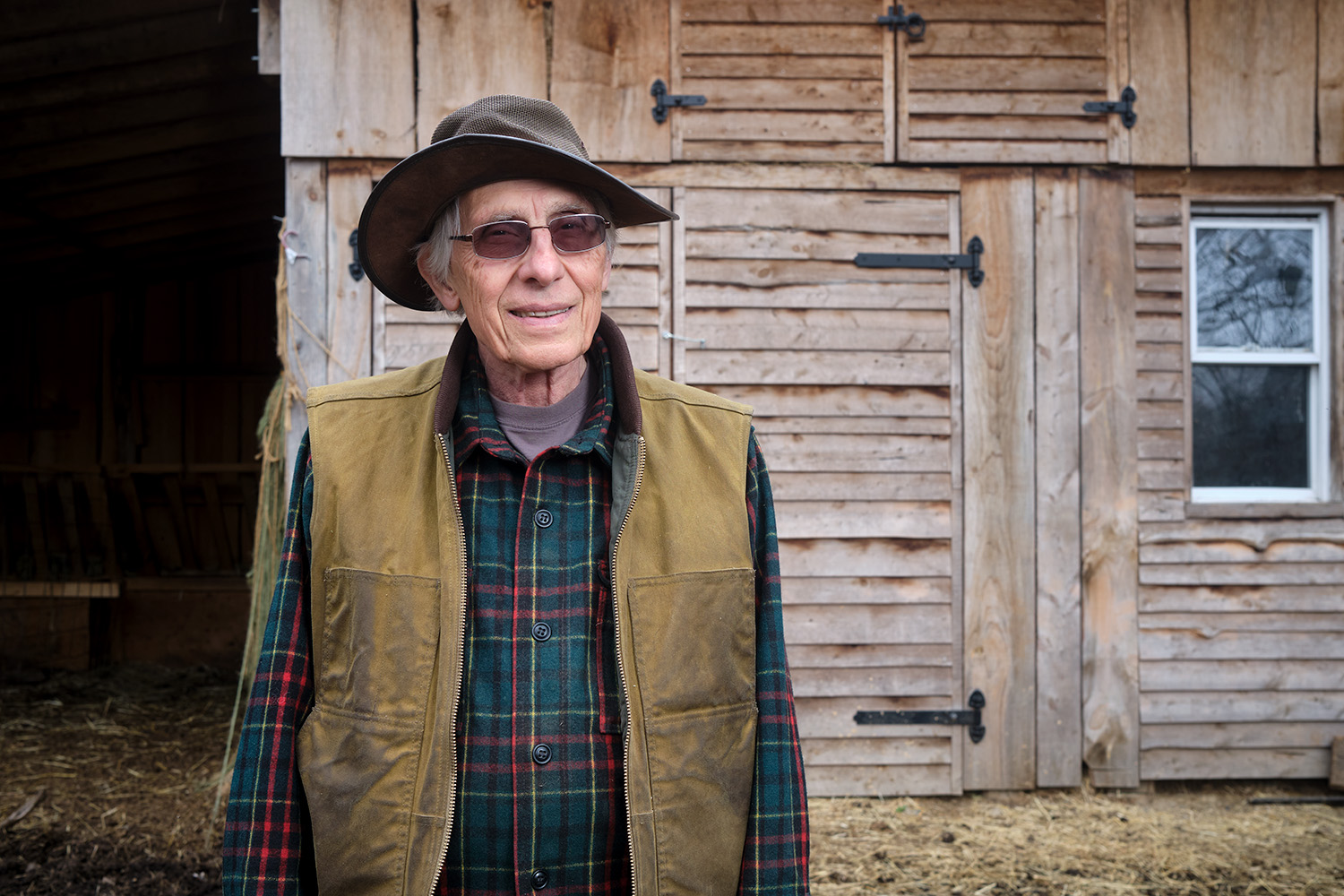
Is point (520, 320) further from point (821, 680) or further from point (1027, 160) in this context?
point (1027, 160)

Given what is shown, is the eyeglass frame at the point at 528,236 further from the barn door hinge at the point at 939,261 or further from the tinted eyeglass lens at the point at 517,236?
the barn door hinge at the point at 939,261

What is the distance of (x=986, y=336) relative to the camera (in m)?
4.09

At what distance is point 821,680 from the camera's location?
13.3 feet

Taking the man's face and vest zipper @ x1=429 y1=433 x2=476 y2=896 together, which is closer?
vest zipper @ x1=429 y1=433 x2=476 y2=896

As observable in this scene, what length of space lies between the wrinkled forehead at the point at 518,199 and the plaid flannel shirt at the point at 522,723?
36 centimetres

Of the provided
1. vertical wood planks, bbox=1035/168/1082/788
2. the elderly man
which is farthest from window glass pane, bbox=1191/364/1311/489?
the elderly man

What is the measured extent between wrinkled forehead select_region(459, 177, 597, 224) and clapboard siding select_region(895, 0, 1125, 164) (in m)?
2.87

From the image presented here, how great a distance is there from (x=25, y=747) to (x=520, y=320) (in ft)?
16.7

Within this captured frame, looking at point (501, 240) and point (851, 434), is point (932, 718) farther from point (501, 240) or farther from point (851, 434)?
point (501, 240)

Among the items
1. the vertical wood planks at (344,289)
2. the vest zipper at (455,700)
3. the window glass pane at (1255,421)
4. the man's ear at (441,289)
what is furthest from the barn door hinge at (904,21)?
the vest zipper at (455,700)

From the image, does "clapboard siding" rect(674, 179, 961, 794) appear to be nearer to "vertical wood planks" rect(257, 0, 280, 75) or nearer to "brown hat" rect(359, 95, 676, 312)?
"vertical wood planks" rect(257, 0, 280, 75)

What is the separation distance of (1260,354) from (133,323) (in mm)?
8650

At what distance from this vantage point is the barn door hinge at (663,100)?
393 cm

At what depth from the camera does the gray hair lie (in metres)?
1.61
